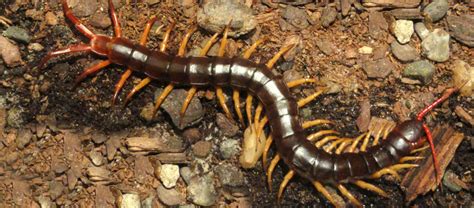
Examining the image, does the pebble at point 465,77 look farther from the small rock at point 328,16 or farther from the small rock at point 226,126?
the small rock at point 226,126

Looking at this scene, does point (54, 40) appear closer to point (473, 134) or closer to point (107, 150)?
point (107, 150)

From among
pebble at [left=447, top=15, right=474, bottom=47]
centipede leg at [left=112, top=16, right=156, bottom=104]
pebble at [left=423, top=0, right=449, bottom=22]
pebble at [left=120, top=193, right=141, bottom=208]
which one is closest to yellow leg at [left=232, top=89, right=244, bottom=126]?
centipede leg at [left=112, top=16, right=156, bottom=104]

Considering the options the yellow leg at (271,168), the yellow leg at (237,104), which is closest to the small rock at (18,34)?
the yellow leg at (237,104)

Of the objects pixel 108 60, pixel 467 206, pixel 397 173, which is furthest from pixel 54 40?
pixel 467 206

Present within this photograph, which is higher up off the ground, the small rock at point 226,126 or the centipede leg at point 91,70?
the centipede leg at point 91,70

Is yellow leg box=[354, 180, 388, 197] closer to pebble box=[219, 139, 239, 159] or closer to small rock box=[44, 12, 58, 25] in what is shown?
pebble box=[219, 139, 239, 159]
